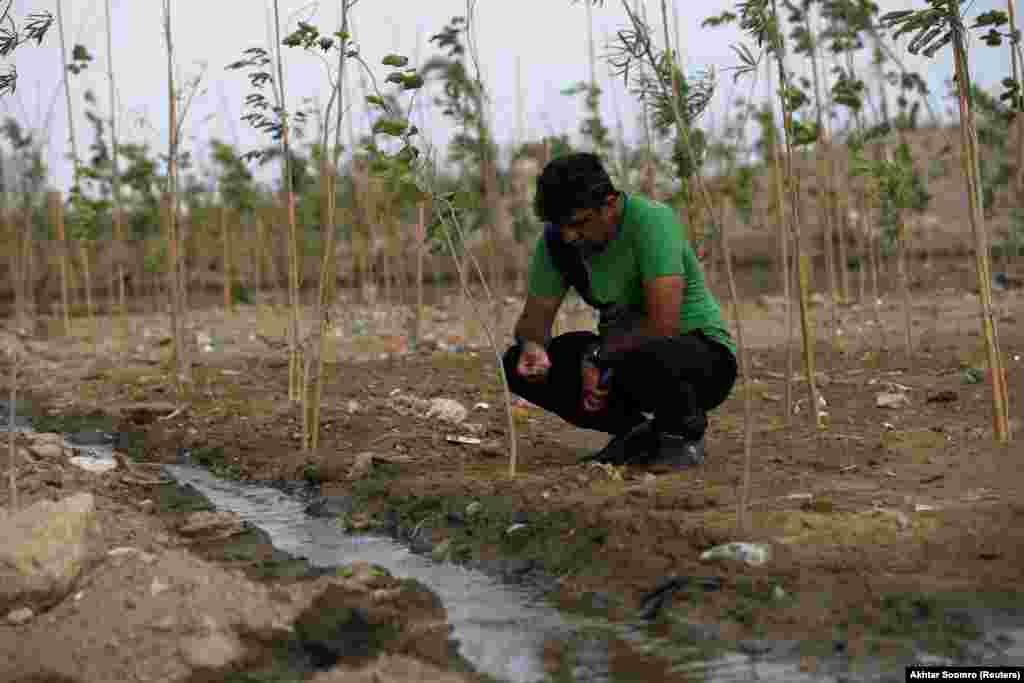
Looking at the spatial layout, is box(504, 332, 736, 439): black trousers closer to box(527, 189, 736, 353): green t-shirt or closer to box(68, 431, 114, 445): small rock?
box(527, 189, 736, 353): green t-shirt

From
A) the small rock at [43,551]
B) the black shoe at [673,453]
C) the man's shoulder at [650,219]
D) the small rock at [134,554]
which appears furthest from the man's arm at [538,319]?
the small rock at [43,551]

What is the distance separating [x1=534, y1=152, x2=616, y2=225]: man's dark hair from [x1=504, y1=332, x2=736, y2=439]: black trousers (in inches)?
22.5

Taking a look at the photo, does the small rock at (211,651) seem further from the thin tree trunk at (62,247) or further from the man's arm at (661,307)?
the thin tree trunk at (62,247)

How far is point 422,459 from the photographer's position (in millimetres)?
5277

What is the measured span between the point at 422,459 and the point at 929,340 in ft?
18.7

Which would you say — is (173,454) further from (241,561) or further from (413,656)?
(413,656)

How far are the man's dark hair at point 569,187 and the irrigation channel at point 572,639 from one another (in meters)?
1.26

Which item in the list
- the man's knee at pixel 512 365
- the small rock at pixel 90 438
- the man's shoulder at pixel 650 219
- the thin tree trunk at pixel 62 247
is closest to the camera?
the man's shoulder at pixel 650 219

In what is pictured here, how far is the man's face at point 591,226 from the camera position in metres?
4.15

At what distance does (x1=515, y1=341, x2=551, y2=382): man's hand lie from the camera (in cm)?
448

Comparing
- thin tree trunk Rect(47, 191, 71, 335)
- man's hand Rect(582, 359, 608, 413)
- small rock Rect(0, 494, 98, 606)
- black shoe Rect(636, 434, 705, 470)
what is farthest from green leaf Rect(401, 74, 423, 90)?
thin tree trunk Rect(47, 191, 71, 335)

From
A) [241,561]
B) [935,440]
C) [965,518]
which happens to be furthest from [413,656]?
[935,440]

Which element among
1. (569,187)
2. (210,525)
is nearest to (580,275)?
(569,187)

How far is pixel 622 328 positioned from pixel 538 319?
0.33 m
